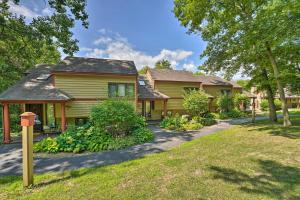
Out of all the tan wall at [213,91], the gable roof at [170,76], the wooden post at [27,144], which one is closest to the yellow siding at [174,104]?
the gable roof at [170,76]

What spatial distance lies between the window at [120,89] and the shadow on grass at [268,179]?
11086 millimetres

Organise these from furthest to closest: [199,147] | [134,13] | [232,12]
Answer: [134,13] → [232,12] → [199,147]

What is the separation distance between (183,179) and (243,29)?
1110 centimetres

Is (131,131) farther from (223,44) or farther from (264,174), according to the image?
(223,44)

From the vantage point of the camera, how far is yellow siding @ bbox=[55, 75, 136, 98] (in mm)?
13852

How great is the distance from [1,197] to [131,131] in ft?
24.3

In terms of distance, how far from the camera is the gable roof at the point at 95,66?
14266 mm

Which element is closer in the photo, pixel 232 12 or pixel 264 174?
pixel 264 174

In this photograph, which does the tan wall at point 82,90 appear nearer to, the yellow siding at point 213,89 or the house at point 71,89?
the house at point 71,89

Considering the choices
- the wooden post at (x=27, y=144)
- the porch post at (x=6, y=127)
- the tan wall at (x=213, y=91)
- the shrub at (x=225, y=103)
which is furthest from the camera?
the tan wall at (x=213, y=91)

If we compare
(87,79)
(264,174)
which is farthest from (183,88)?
(264,174)

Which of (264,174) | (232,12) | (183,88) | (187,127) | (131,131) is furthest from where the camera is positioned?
(183,88)

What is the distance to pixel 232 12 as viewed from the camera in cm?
1300

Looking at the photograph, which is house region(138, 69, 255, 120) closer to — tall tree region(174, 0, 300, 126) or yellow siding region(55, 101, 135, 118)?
tall tree region(174, 0, 300, 126)
